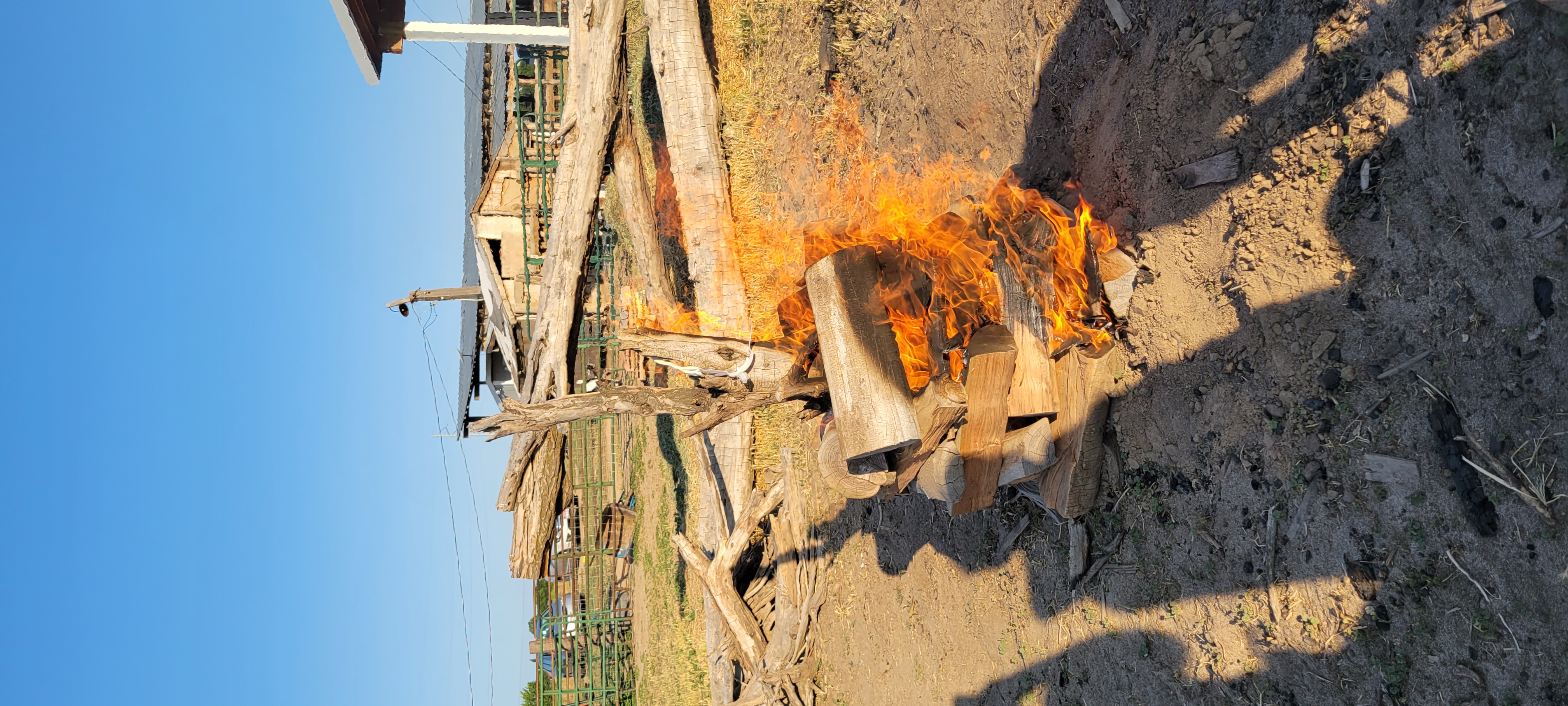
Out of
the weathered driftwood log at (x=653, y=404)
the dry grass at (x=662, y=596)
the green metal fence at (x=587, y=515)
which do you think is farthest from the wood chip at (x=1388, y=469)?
the green metal fence at (x=587, y=515)

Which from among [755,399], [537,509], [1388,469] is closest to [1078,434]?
[1388,469]

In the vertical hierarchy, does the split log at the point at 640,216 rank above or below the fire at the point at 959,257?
above

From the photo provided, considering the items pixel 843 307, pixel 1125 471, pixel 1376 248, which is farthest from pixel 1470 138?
pixel 843 307

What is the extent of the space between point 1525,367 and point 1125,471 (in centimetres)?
173

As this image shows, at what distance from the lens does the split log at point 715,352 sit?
4.85m

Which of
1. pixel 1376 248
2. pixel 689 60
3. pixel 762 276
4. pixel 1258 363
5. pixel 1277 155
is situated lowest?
pixel 1258 363

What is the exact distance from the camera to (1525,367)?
8.12ft

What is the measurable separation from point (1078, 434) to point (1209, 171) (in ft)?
4.53

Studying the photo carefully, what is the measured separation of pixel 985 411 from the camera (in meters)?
4.06

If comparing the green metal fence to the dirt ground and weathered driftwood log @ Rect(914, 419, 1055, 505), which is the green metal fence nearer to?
weathered driftwood log @ Rect(914, 419, 1055, 505)

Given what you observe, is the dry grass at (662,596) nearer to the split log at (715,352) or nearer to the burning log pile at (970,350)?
the split log at (715,352)

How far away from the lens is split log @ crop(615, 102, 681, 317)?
761 centimetres

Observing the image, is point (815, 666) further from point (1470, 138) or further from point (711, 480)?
point (1470, 138)

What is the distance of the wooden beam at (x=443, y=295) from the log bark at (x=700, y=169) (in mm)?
6075
